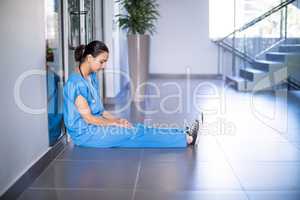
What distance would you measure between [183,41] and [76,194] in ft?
29.2

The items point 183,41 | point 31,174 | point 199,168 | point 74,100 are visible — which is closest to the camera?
point 31,174

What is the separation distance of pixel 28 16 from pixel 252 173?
1.95m

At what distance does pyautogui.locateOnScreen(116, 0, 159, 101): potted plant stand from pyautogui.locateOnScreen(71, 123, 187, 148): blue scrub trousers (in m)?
3.10

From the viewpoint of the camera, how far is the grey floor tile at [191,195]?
2678 millimetres

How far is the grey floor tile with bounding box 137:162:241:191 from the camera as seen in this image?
2.89 meters

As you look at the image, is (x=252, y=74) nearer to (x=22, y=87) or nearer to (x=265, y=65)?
(x=265, y=65)

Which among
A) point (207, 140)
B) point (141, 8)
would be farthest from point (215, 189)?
point (141, 8)

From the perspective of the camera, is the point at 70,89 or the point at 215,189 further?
the point at 70,89

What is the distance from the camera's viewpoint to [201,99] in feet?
23.5

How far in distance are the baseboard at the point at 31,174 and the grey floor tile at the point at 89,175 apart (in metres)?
0.04

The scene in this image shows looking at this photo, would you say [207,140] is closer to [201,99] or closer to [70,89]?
[70,89]

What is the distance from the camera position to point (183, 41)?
11.3m

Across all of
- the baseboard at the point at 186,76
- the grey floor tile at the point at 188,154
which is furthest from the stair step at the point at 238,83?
the grey floor tile at the point at 188,154

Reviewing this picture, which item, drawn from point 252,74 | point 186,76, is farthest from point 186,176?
point 186,76
